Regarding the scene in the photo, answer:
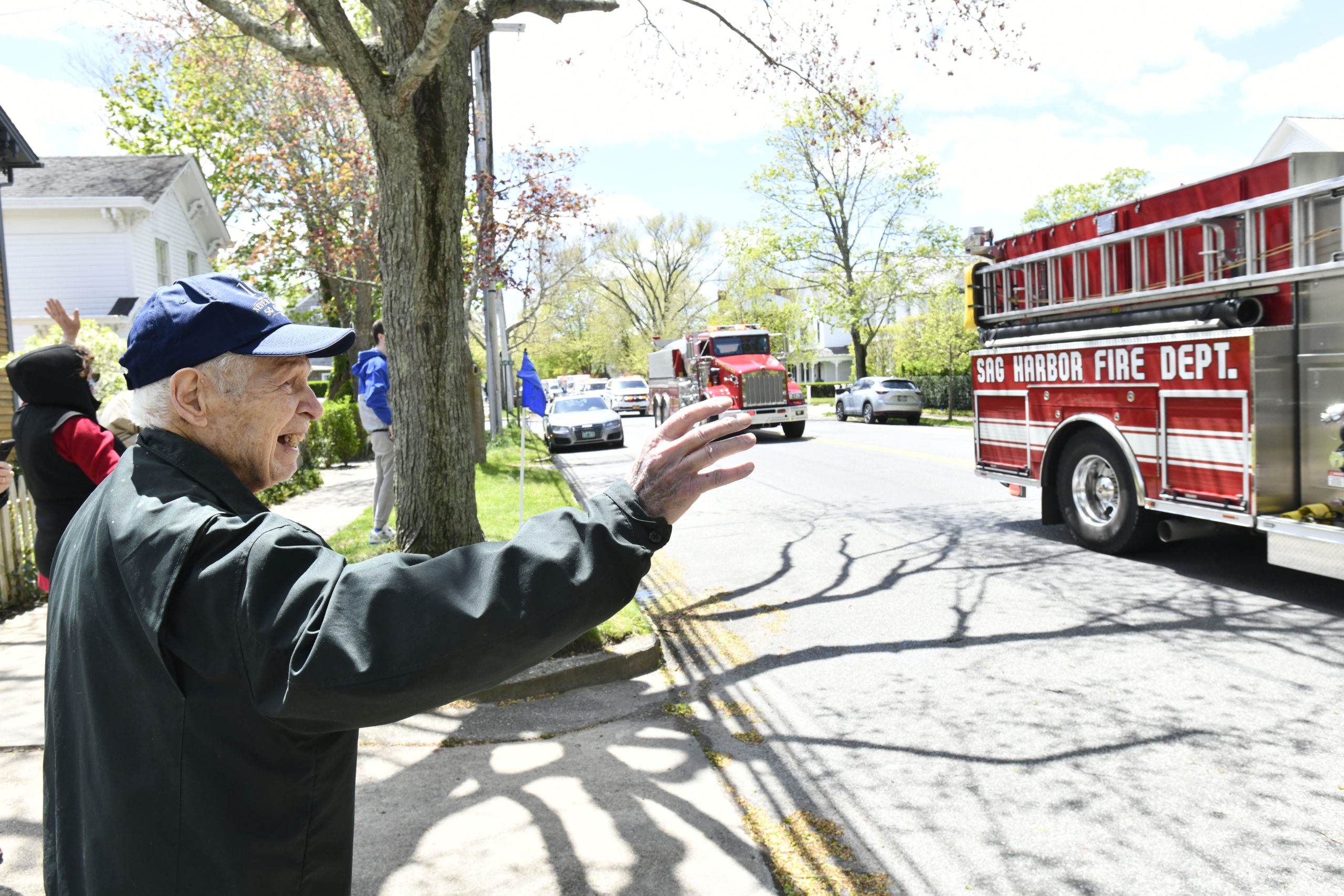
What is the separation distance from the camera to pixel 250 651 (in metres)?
1.30

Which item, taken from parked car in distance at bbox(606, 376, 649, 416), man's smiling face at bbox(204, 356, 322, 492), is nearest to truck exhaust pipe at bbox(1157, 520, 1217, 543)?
man's smiling face at bbox(204, 356, 322, 492)

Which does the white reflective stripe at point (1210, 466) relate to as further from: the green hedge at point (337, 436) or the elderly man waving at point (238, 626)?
the green hedge at point (337, 436)

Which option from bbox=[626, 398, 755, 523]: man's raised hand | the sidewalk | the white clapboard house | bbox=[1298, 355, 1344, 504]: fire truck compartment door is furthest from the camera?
the white clapboard house

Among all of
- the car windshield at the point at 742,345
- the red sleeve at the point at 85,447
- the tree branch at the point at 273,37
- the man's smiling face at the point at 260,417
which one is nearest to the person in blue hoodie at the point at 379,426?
the tree branch at the point at 273,37

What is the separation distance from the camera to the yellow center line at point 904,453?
1631 cm

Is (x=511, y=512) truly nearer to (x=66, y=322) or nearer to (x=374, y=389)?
(x=374, y=389)

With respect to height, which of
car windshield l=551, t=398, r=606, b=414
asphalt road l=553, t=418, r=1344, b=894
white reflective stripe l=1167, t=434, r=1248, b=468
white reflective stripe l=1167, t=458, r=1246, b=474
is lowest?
asphalt road l=553, t=418, r=1344, b=894

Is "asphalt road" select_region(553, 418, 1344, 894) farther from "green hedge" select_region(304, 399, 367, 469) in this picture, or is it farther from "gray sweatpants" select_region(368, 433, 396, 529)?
"green hedge" select_region(304, 399, 367, 469)

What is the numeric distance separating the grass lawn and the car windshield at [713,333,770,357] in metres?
5.97

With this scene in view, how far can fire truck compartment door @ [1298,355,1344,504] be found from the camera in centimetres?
631

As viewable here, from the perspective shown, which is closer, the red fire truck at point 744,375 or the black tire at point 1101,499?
the black tire at point 1101,499

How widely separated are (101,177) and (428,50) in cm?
2262

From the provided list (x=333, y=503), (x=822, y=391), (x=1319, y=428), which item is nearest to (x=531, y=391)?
(x=333, y=503)

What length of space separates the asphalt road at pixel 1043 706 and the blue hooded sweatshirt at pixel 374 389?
316cm
